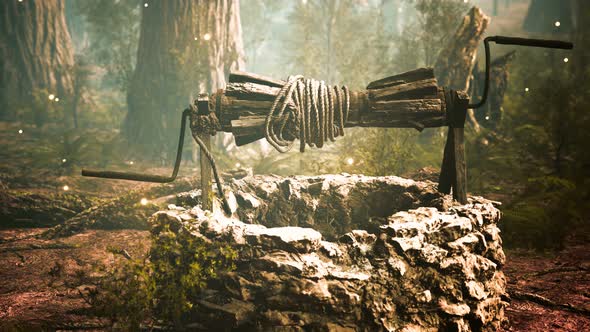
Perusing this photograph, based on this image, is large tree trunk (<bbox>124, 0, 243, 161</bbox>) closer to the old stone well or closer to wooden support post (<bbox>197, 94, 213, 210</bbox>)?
wooden support post (<bbox>197, 94, 213, 210</bbox>)

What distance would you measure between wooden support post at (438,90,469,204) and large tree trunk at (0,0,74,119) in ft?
46.9

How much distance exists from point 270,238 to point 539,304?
2762 mm

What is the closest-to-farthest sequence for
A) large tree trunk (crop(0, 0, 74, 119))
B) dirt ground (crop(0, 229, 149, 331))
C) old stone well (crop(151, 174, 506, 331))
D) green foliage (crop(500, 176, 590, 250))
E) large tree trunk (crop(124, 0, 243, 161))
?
old stone well (crop(151, 174, 506, 331))
dirt ground (crop(0, 229, 149, 331))
green foliage (crop(500, 176, 590, 250))
large tree trunk (crop(124, 0, 243, 161))
large tree trunk (crop(0, 0, 74, 119))

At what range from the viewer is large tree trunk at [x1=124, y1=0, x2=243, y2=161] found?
9.77 m

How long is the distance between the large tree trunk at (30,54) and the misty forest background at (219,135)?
0.04 metres

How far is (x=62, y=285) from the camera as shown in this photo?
379 centimetres

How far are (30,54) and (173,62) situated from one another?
713cm

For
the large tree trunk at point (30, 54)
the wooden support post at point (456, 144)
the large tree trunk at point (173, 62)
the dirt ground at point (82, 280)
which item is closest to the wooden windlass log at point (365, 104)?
the wooden support post at point (456, 144)

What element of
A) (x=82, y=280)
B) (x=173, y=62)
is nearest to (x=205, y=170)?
Result: (x=82, y=280)

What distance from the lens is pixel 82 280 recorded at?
387 centimetres

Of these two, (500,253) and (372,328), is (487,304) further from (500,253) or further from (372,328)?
(372,328)

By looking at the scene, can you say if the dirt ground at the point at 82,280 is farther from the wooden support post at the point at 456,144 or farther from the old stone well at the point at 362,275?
the wooden support post at the point at 456,144

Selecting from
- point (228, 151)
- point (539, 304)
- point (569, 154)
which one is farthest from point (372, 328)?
point (228, 151)

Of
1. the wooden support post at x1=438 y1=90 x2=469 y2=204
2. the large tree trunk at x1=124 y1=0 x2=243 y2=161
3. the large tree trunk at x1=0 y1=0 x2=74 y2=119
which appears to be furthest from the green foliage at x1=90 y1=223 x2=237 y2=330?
the large tree trunk at x1=0 y1=0 x2=74 y2=119
